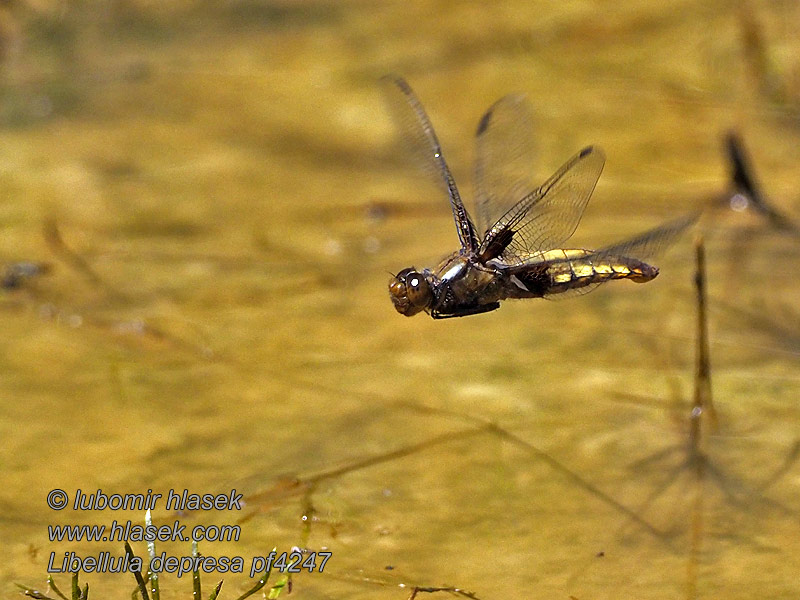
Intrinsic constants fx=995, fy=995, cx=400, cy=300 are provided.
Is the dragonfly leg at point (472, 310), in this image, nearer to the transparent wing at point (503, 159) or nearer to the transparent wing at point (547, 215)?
the transparent wing at point (547, 215)

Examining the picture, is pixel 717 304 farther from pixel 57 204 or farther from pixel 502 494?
Answer: pixel 57 204

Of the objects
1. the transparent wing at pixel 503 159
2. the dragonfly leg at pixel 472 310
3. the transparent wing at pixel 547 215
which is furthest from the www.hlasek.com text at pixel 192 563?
the transparent wing at pixel 503 159

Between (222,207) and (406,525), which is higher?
(222,207)

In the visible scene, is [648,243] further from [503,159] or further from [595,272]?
[503,159]

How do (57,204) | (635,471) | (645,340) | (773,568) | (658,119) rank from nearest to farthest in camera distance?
(773,568)
(635,471)
(645,340)
(57,204)
(658,119)

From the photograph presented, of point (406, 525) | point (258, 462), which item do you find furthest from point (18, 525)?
point (406, 525)

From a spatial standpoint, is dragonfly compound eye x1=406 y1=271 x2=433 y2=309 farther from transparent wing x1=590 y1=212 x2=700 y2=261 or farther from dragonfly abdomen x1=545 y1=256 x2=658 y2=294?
transparent wing x1=590 y1=212 x2=700 y2=261

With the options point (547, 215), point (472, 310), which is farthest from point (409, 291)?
point (547, 215)
